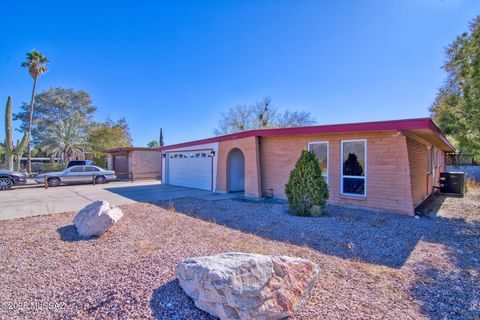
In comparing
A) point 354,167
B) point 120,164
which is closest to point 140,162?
point 120,164

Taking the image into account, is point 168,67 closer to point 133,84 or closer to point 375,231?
point 133,84

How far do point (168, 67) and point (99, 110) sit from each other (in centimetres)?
2401

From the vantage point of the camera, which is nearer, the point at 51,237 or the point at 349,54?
the point at 51,237

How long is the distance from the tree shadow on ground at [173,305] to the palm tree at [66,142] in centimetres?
3019

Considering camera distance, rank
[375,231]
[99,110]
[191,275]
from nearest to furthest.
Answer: [191,275]
[375,231]
[99,110]

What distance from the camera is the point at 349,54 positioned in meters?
11.8

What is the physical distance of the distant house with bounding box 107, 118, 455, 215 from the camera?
23.0 feet

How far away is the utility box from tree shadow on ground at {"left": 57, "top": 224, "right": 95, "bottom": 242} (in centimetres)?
1369

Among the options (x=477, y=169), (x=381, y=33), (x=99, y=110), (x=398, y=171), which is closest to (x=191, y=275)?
(x=398, y=171)

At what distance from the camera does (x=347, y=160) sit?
8.12 metres

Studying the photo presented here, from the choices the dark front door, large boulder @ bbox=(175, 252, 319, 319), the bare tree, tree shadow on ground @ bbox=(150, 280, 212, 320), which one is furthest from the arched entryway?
the bare tree

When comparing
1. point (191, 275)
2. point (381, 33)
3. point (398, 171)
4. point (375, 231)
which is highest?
point (381, 33)

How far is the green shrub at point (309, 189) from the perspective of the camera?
6.83m

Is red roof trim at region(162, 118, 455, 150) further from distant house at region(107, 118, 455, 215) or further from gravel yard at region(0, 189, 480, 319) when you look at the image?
gravel yard at region(0, 189, 480, 319)
